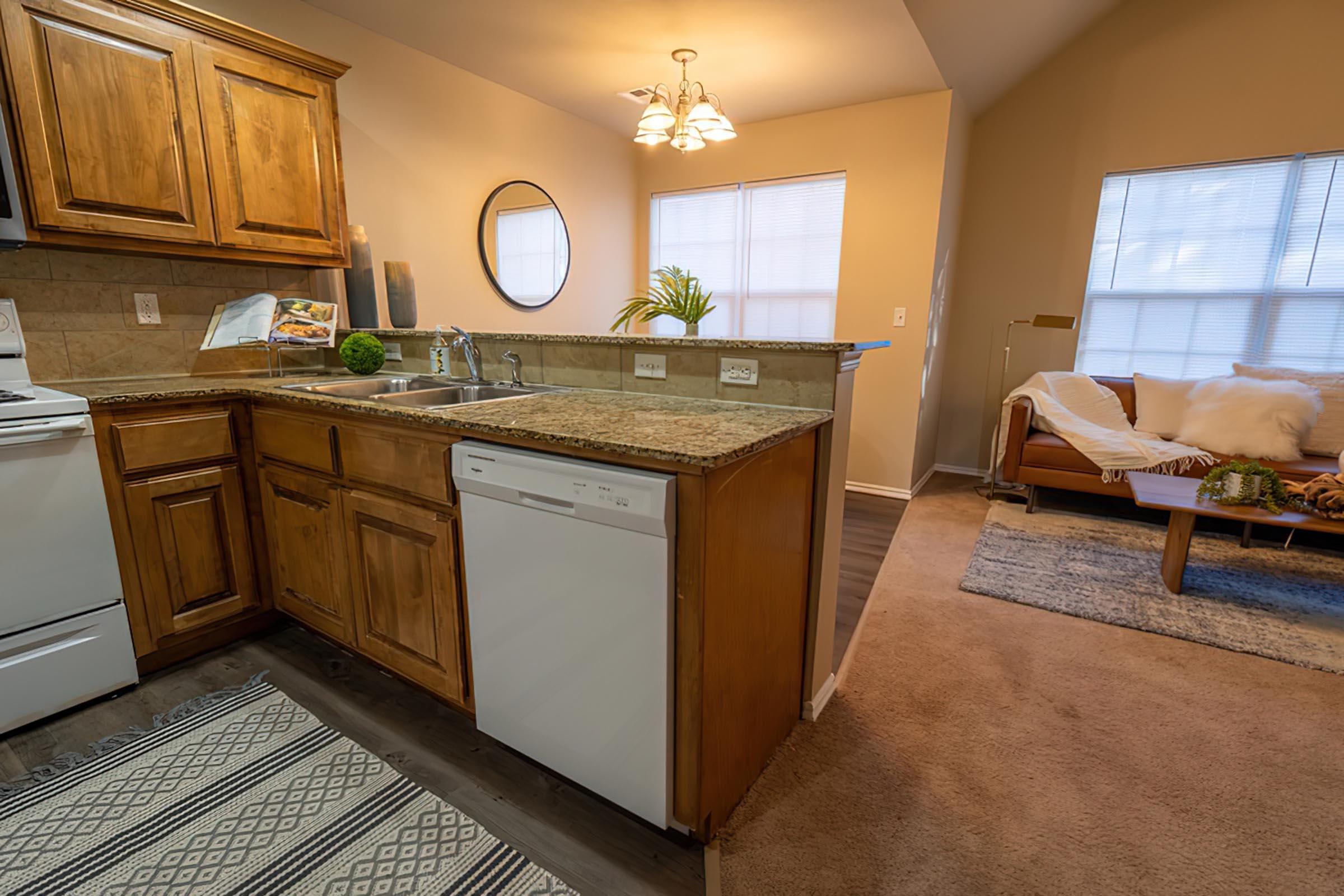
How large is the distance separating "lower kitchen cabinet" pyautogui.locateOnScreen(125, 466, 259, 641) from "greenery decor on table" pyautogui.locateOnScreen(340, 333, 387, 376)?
1.92ft

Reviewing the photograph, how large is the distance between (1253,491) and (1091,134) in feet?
8.69

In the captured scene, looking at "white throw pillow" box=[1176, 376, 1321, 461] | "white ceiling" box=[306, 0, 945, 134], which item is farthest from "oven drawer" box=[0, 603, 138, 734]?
"white throw pillow" box=[1176, 376, 1321, 461]

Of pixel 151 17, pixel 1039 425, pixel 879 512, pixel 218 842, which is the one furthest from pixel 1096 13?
pixel 218 842

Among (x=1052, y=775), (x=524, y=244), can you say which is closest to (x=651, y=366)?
(x=1052, y=775)

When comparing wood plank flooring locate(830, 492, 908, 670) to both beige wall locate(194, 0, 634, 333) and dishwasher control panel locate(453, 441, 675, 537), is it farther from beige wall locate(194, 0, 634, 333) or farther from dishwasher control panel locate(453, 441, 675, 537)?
beige wall locate(194, 0, 634, 333)

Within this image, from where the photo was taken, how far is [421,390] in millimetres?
2131

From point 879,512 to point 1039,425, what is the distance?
3.59ft

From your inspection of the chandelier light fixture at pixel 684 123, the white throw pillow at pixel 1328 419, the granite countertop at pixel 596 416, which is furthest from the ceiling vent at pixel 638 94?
the white throw pillow at pixel 1328 419

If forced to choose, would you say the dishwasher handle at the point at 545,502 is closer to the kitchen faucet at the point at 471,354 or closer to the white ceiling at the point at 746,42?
the kitchen faucet at the point at 471,354

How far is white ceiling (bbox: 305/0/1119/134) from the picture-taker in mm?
2613

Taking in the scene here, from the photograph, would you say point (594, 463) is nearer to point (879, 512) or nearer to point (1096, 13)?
point (879, 512)

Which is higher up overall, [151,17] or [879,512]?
[151,17]

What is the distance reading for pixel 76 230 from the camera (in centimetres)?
177

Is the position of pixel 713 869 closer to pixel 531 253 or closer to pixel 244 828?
pixel 244 828
